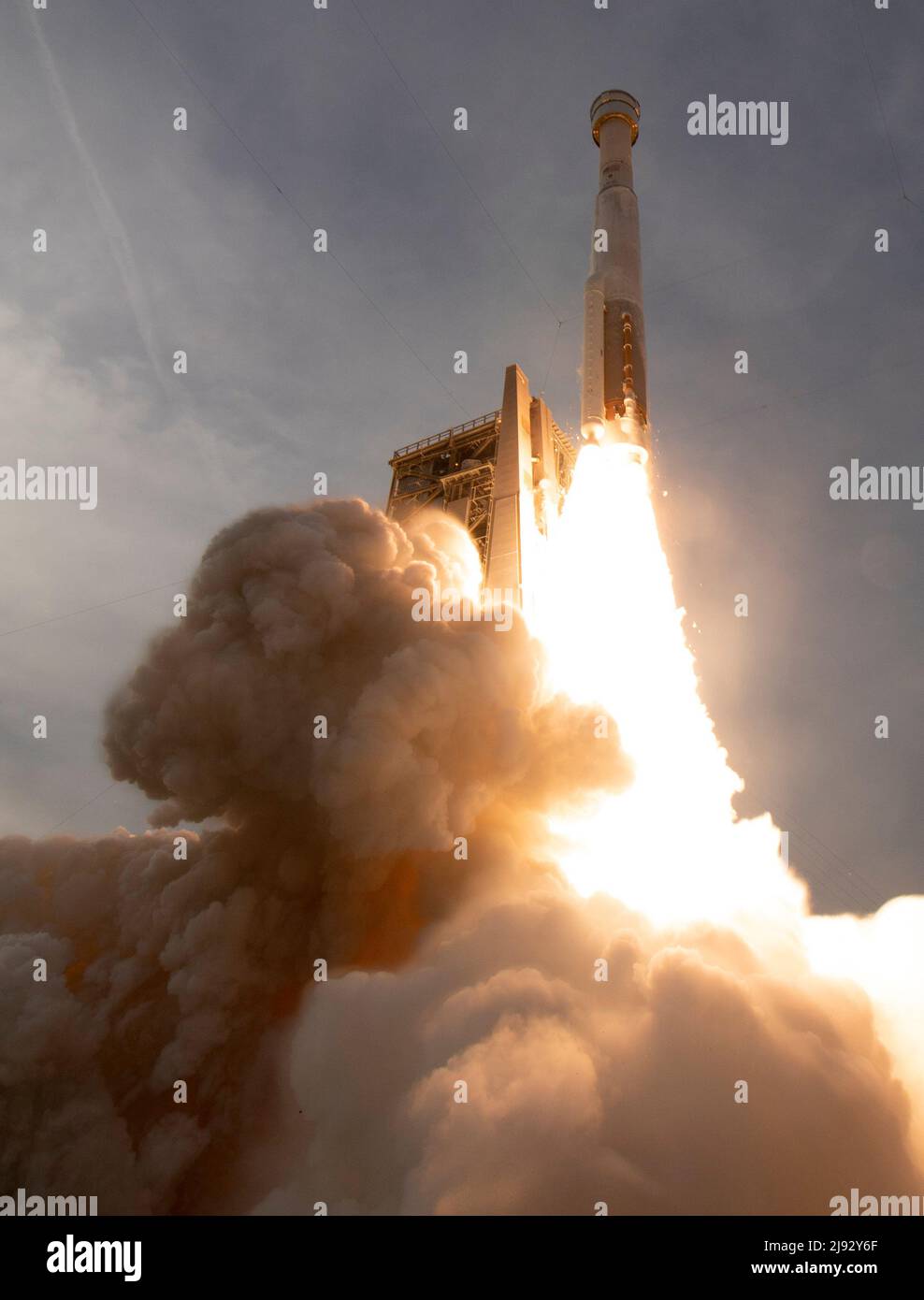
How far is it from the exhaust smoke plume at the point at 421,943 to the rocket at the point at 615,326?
4.50ft

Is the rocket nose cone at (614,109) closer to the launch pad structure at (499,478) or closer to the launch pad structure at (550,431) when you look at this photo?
the launch pad structure at (550,431)

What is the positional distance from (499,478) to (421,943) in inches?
639

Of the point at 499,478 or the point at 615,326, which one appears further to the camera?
the point at 499,478

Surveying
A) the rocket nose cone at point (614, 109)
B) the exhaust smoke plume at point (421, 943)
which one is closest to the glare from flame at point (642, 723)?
the exhaust smoke plume at point (421, 943)

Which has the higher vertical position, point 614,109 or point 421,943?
point 614,109

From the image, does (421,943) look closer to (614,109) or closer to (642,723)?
(642,723)

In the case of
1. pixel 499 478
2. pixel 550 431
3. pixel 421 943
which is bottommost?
pixel 421 943

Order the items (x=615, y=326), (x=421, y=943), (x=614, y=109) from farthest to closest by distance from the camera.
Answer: (x=614, y=109), (x=615, y=326), (x=421, y=943)

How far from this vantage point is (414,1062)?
59.0ft

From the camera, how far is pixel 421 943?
2217cm

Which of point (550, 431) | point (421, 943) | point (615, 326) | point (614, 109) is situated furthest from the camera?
point (550, 431)

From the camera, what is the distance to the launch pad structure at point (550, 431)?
25828 millimetres

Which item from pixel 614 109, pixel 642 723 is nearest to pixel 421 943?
pixel 642 723
